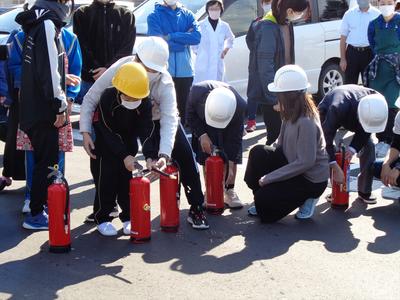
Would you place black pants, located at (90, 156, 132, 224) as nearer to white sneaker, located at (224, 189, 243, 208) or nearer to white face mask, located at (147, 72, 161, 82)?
white face mask, located at (147, 72, 161, 82)

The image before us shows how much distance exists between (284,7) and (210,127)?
4.48ft

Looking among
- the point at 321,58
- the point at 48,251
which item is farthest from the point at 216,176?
the point at 321,58

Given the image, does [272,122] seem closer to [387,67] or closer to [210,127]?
[210,127]

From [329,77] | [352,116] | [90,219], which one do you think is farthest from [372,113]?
[329,77]

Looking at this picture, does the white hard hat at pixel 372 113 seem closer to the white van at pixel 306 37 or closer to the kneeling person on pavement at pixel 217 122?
the kneeling person on pavement at pixel 217 122

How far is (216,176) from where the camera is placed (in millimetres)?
6070

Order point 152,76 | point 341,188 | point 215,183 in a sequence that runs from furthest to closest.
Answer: point 341,188 → point 215,183 → point 152,76

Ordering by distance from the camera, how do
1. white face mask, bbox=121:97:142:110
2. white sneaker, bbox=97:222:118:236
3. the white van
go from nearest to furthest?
white face mask, bbox=121:97:142:110
white sneaker, bbox=97:222:118:236
the white van

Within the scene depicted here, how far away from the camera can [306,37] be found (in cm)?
1084

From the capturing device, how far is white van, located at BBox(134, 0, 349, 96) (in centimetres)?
1020

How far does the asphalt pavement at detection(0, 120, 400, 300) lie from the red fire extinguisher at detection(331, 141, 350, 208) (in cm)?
8

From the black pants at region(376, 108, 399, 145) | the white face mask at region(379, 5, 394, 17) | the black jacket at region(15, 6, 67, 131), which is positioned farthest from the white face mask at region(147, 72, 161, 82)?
the white face mask at region(379, 5, 394, 17)

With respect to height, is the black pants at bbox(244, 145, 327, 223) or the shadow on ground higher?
the black pants at bbox(244, 145, 327, 223)

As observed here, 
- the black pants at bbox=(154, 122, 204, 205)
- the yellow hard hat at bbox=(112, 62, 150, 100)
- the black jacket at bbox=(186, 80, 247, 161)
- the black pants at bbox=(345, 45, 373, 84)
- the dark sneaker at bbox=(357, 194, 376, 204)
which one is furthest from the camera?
the black pants at bbox=(345, 45, 373, 84)
